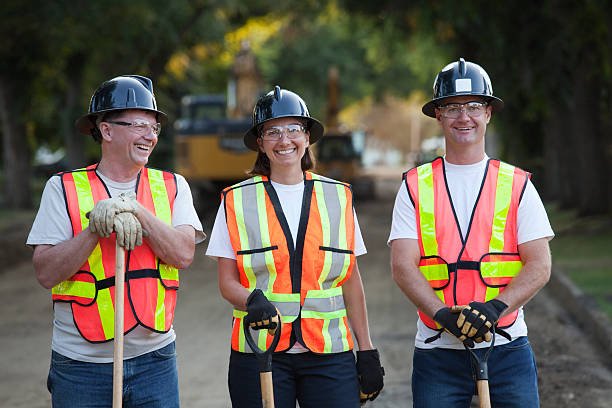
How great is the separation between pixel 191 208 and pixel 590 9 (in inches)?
472

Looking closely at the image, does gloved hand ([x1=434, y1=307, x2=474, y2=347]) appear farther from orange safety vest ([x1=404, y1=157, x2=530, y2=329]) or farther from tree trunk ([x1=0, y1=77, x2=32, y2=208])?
tree trunk ([x1=0, y1=77, x2=32, y2=208])

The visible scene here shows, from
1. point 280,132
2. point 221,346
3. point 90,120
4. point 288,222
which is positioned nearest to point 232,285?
point 288,222

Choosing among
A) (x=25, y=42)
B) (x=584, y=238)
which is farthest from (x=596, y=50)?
(x=25, y=42)

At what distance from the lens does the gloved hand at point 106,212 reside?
3314 millimetres

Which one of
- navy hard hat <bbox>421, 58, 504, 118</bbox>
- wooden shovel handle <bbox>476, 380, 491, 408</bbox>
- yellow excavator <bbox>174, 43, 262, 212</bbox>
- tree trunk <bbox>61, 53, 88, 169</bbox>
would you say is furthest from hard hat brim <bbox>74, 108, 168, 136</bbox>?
tree trunk <bbox>61, 53, 88, 169</bbox>

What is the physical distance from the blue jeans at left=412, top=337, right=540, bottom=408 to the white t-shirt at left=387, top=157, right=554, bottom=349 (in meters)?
0.04

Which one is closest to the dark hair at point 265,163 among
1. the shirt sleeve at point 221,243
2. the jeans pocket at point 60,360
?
the shirt sleeve at point 221,243

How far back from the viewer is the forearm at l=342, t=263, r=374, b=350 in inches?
149

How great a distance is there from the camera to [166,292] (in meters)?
3.61

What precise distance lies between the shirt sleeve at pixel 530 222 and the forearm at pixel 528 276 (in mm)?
26

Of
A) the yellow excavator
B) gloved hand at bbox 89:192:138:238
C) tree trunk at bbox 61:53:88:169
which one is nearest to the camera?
gloved hand at bbox 89:192:138:238

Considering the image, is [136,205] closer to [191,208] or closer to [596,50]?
[191,208]

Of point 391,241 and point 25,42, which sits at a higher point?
point 25,42

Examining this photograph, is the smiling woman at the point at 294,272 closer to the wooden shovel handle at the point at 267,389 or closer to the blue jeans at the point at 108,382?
the wooden shovel handle at the point at 267,389
